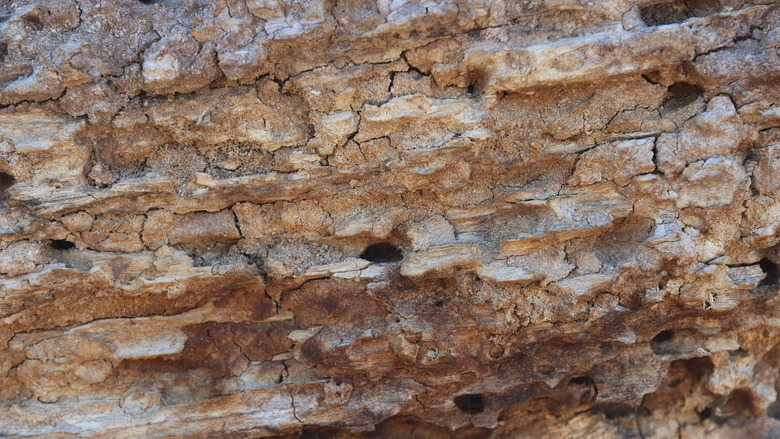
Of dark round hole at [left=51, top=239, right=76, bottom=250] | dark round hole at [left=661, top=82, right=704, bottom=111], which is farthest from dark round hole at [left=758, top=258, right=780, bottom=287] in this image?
dark round hole at [left=51, top=239, right=76, bottom=250]

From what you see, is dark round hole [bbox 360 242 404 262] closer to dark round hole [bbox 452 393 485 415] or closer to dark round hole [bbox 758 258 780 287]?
dark round hole [bbox 452 393 485 415]

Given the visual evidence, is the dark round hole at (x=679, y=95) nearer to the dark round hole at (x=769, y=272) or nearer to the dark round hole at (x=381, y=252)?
the dark round hole at (x=769, y=272)

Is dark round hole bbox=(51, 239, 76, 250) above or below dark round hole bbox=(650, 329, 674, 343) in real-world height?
above

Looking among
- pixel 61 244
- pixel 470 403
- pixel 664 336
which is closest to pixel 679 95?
pixel 664 336

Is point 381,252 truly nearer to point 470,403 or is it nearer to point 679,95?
point 470,403

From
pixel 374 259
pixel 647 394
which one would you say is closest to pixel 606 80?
pixel 374 259

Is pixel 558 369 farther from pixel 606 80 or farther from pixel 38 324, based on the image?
pixel 38 324
